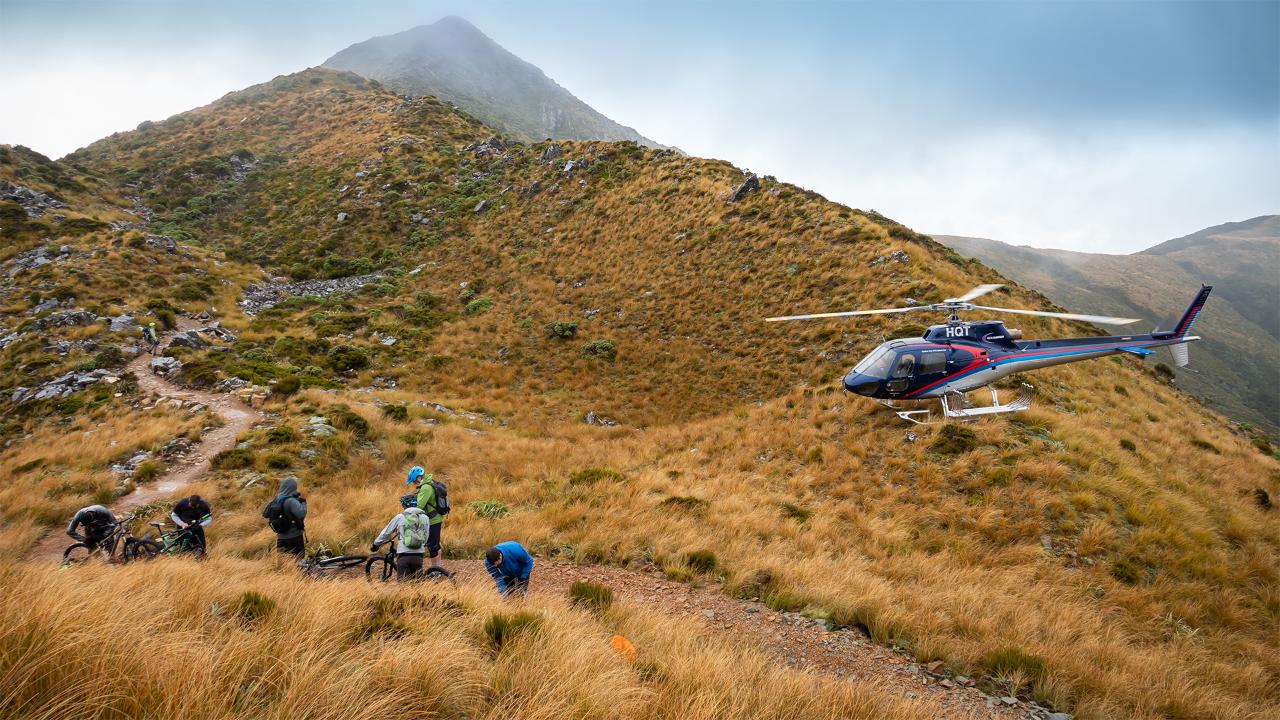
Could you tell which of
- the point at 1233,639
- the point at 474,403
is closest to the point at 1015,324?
the point at 1233,639

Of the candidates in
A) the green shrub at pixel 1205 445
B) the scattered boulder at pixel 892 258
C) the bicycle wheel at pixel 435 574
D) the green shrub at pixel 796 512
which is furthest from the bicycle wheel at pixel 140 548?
the green shrub at pixel 1205 445

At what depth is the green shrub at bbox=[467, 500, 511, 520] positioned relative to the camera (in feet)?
34.8

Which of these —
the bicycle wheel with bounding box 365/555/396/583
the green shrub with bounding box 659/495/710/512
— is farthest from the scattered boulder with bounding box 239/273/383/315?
the green shrub with bounding box 659/495/710/512

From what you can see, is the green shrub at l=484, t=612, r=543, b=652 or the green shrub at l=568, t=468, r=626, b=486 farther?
the green shrub at l=568, t=468, r=626, b=486

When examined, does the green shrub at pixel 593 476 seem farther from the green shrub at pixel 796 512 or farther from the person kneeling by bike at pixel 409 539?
the person kneeling by bike at pixel 409 539

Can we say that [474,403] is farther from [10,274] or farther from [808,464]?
[10,274]

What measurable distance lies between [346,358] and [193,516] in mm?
14621

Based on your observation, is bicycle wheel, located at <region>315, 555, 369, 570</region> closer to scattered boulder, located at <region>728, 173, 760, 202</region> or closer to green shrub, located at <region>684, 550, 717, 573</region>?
green shrub, located at <region>684, 550, 717, 573</region>

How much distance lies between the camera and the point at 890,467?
11.9 metres

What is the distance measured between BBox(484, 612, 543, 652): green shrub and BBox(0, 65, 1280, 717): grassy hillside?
191 millimetres

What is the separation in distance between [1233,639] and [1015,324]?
47.9 ft

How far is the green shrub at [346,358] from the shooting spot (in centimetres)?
2109

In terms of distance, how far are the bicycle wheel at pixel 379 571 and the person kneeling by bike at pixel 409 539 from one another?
48cm

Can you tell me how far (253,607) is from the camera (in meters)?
4.21
